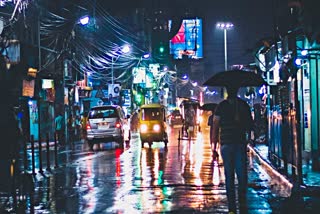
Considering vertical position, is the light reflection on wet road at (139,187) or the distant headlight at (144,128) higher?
the distant headlight at (144,128)

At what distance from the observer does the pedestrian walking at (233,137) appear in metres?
9.82

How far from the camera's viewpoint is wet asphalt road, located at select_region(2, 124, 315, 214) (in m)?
11.1

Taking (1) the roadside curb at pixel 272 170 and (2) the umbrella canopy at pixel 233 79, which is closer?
(2) the umbrella canopy at pixel 233 79

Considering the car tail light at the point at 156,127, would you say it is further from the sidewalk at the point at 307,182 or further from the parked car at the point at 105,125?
the sidewalk at the point at 307,182

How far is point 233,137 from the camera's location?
982 centimetres

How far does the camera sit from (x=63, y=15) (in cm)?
4203

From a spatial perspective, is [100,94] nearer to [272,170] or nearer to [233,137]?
[272,170]

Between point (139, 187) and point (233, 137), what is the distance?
4.63 metres

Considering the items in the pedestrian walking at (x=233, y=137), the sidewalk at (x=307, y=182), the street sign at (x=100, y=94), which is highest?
the street sign at (x=100, y=94)

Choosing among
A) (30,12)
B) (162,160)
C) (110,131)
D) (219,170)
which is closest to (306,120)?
(219,170)

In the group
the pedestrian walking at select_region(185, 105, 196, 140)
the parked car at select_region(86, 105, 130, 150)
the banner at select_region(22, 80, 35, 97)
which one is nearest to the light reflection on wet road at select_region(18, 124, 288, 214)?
the parked car at select_region(86, 105, 130, 150)

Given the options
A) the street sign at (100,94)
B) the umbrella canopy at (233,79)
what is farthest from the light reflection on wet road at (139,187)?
the street sign at (100,94)

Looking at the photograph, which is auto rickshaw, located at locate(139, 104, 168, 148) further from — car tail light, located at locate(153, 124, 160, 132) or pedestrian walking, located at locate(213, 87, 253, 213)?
pedestrian walking, located at locate(213, 87, 253, 213)

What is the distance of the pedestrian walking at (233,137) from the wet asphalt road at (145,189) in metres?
0.96
